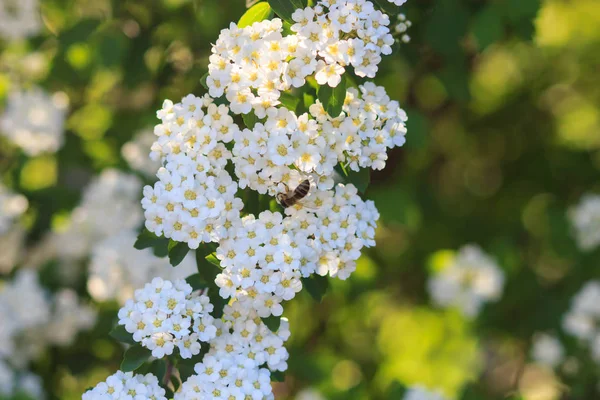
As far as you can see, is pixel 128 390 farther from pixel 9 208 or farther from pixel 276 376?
pixel 9 208

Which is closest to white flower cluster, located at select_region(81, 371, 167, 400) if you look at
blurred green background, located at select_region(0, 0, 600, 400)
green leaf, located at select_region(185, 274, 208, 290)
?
green leaf, located at select_region(185, 274, 208, 290)

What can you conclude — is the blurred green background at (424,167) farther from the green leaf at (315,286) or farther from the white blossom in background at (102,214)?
the green leaf at (315,286)

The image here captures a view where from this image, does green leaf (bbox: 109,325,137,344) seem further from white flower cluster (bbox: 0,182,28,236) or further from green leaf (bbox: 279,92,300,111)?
white flower cluster (bbox: 0,182,28,236)

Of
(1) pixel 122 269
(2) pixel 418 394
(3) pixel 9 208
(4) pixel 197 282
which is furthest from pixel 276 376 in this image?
(3) pixel 9 208

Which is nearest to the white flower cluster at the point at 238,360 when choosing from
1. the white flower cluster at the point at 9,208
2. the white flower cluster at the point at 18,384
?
the white flower cluster at the point at 18,384

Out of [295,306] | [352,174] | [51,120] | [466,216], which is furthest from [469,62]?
[51,120]

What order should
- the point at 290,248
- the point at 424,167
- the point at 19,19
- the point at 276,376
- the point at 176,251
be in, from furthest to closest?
the point at 424,167, the point at 19,19, the point at 276,376, the point at 176,251, the point at 290,248

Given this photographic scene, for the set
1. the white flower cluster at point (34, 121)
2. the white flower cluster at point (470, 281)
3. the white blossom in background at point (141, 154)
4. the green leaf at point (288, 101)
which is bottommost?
the green leaf at point (288, 101)
